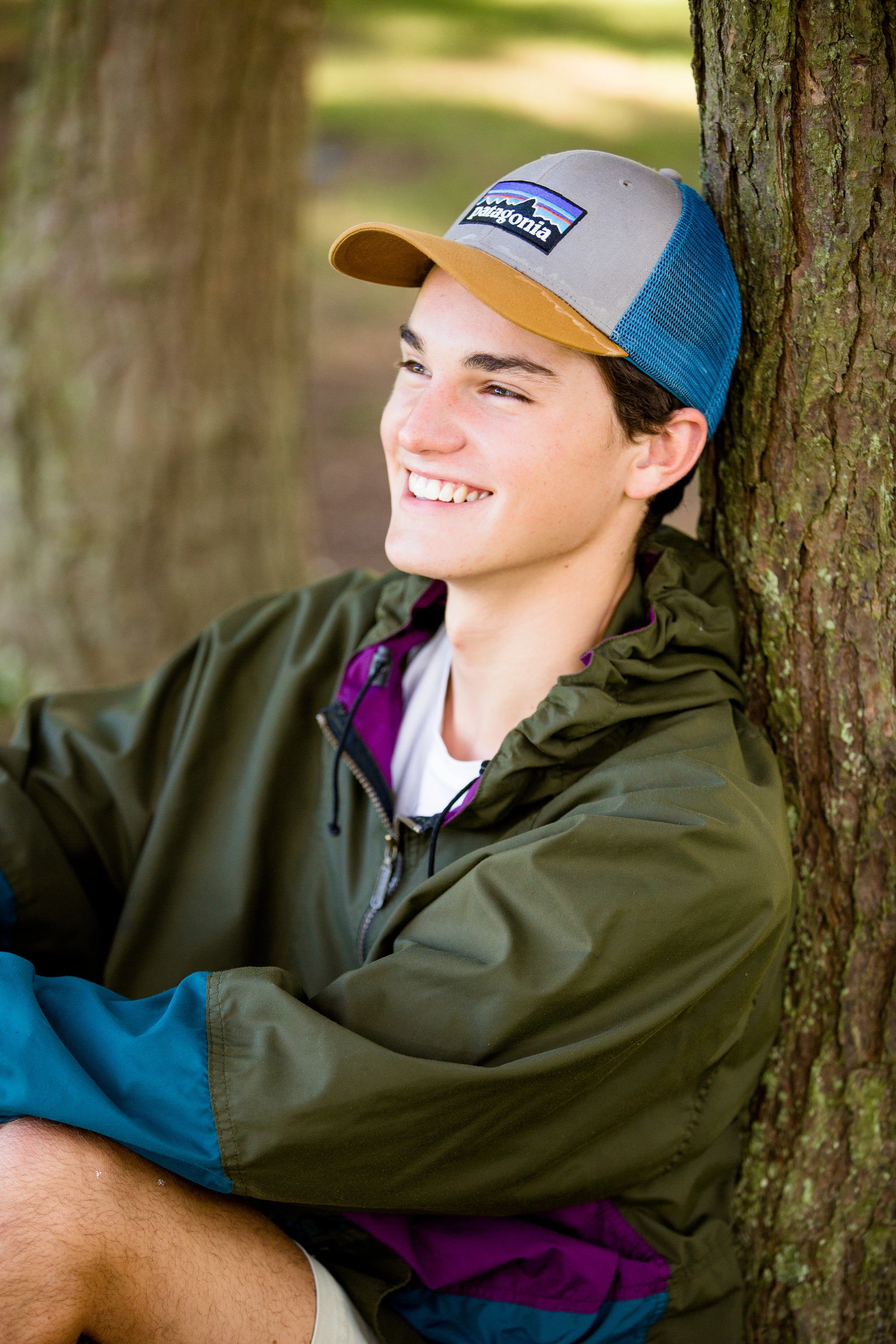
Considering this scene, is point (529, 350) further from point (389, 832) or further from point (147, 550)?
point (147, 550)

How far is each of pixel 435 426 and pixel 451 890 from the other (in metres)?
0.84

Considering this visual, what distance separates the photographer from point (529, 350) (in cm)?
214

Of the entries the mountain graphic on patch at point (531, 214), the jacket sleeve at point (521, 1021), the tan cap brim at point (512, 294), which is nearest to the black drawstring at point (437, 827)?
the jacket sleeve at point (521, 1021)

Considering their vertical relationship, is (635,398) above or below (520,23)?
below

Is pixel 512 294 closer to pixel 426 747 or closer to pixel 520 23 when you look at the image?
pixel 426 747

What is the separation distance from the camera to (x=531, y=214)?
2115mm

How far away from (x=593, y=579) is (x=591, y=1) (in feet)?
46.5

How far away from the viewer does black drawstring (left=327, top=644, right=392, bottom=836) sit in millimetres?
2336

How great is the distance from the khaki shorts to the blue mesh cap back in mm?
1608

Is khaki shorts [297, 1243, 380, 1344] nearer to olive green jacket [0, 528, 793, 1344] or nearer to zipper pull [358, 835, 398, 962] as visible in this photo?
olive green jacket [0, 528, 793, 1344]

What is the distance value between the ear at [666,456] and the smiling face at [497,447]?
2 cm

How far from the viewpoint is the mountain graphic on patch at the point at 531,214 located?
2.09 meters

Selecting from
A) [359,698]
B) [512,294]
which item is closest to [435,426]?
[512,294]

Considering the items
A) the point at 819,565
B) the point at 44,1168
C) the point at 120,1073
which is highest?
the point at 819,565
